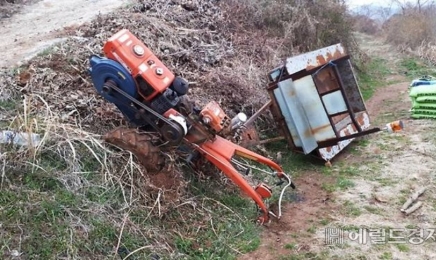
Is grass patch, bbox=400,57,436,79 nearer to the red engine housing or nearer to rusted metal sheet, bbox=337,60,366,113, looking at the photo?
rusted metal sheet, bbox=337,60,366,113

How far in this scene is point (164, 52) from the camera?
6.17m

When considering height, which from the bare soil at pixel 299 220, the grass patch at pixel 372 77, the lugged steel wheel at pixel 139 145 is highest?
the lugged steel wheel at pixel 139 145

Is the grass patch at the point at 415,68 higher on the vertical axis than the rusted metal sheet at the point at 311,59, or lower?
lower

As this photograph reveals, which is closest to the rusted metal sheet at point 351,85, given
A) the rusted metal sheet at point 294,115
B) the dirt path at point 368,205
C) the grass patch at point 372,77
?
the dirt path at point 368,205

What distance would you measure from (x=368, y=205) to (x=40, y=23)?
5.42m

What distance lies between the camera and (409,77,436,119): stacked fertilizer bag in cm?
739

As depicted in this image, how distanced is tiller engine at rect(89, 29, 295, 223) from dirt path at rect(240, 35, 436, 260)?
46 centimetres

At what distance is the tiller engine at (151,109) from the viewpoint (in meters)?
4.04

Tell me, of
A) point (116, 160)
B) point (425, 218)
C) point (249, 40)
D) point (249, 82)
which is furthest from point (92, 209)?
point (249, 40)

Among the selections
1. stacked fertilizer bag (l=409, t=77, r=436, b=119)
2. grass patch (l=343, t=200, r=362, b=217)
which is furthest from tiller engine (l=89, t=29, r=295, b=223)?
stacked fertilizer bag (l=409, t=77, r=436, b=119)

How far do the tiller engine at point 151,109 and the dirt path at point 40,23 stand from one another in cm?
192

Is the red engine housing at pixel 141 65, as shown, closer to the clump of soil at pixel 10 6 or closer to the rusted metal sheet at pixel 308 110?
the rusted metal sheet at pixel 308 110

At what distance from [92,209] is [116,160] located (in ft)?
1.93

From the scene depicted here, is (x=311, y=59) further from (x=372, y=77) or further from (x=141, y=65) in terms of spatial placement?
(x=372, y=77)
